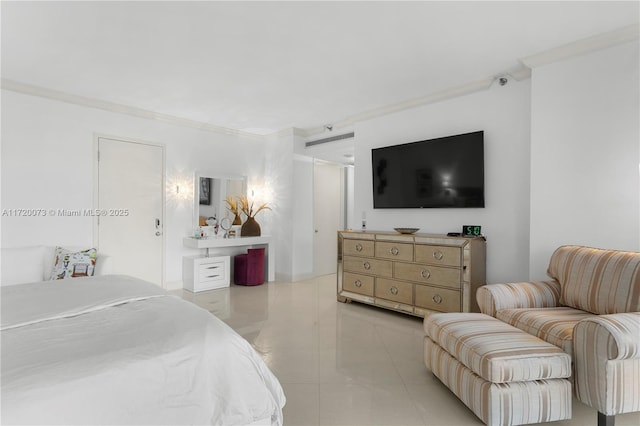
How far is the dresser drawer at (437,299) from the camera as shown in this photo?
338 cm

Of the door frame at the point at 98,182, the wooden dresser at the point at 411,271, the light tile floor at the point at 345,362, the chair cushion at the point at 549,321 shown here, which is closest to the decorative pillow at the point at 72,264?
the door frame at the point at 98,182

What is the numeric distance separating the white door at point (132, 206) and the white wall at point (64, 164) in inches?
4.8

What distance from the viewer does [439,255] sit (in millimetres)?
3504

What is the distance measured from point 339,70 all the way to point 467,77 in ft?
4.47

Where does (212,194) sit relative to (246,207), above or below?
above

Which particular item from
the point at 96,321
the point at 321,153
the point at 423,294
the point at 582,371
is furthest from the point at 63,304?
the point at 321,153

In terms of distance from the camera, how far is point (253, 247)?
5859mm

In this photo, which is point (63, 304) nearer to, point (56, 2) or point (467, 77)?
point (56, 2)

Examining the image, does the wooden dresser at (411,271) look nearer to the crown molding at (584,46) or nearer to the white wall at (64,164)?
the crown molding at (584,46)

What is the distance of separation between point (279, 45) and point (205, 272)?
338cm

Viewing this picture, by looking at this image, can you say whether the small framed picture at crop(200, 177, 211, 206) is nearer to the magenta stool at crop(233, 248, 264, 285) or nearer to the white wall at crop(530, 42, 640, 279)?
the magenta stool at crop(233, 248, 264, 285)

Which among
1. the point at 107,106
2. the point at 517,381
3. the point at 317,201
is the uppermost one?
the point at 107,106

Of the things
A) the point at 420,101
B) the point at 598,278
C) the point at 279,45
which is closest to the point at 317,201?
the point at 420,101

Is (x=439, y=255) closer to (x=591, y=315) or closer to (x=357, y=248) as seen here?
(x=357, y=248)
